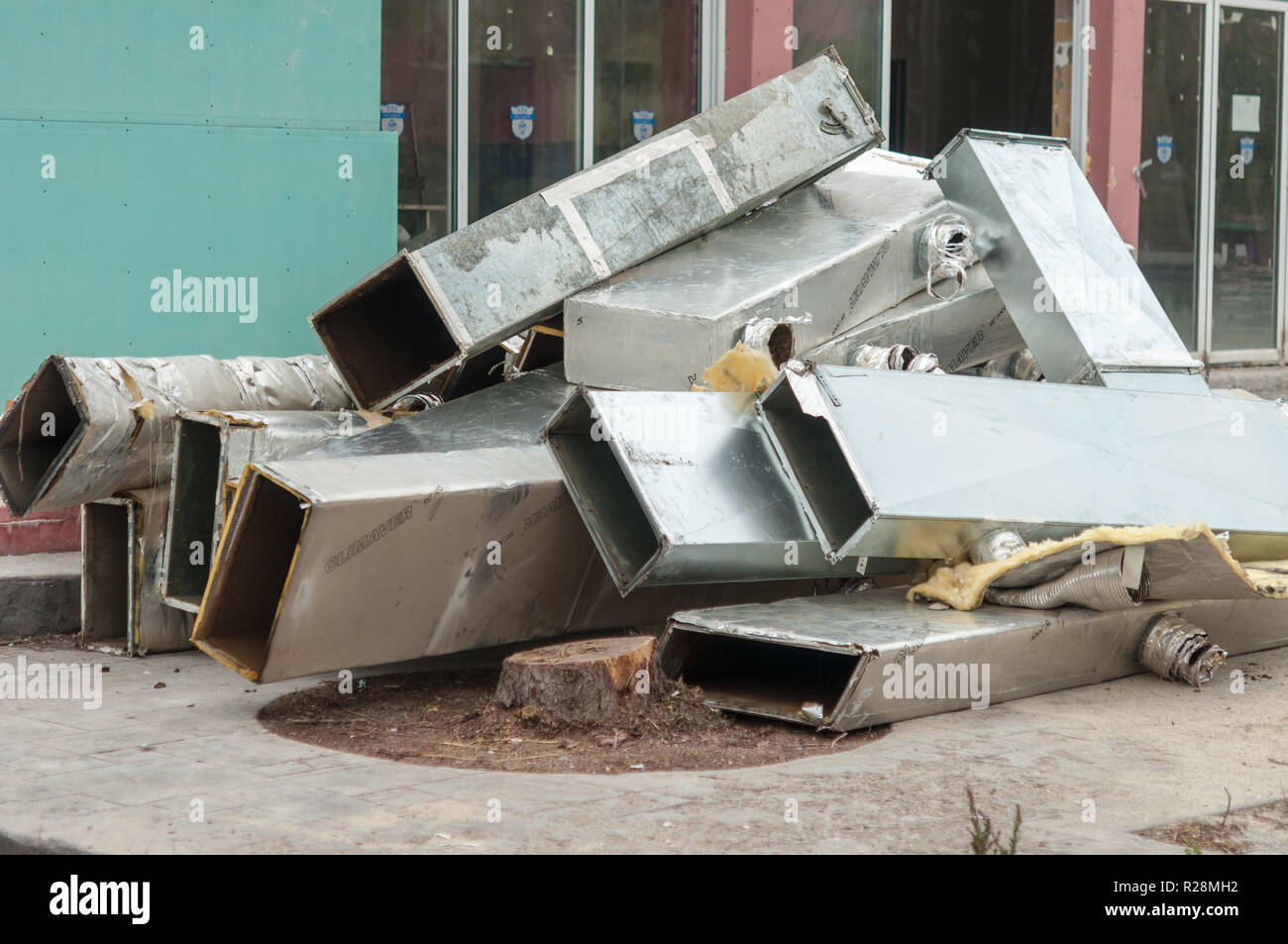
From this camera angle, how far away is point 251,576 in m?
4.95

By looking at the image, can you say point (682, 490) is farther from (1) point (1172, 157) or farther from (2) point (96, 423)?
(1) point (1172, 157)

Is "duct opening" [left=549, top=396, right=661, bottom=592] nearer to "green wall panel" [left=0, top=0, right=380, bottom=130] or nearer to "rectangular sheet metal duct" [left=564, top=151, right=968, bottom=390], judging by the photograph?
"rectangular sheet metal duct" [left=564, top=151, right=968, bottom=390]

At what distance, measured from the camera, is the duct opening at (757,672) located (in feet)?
16.2

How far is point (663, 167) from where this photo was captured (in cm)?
641

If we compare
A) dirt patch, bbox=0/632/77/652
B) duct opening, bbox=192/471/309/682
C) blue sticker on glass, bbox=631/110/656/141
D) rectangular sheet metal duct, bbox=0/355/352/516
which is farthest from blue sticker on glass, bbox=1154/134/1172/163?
dirt patch, bbox=0/632/77/652

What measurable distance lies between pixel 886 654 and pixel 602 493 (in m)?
1.19

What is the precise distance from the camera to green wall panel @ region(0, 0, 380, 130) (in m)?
6.45

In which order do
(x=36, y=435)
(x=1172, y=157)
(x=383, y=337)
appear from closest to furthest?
(x=36, y=435), (x=383, y=337), (x=1172, y=157)

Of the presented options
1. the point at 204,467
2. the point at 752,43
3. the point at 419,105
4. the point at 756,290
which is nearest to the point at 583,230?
the point at 756,290

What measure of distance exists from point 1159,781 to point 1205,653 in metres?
1.23

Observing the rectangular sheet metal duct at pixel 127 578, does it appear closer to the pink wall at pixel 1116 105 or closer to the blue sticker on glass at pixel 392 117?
the blue sticker on glass at pixel 392 117

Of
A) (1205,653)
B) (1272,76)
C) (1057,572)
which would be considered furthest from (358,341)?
(1272,76)

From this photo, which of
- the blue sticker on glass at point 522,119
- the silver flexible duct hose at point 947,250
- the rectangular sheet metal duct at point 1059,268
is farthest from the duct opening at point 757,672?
the blue sticker on glass at point 522,119

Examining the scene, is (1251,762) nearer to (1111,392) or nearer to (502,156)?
(1111,392)
